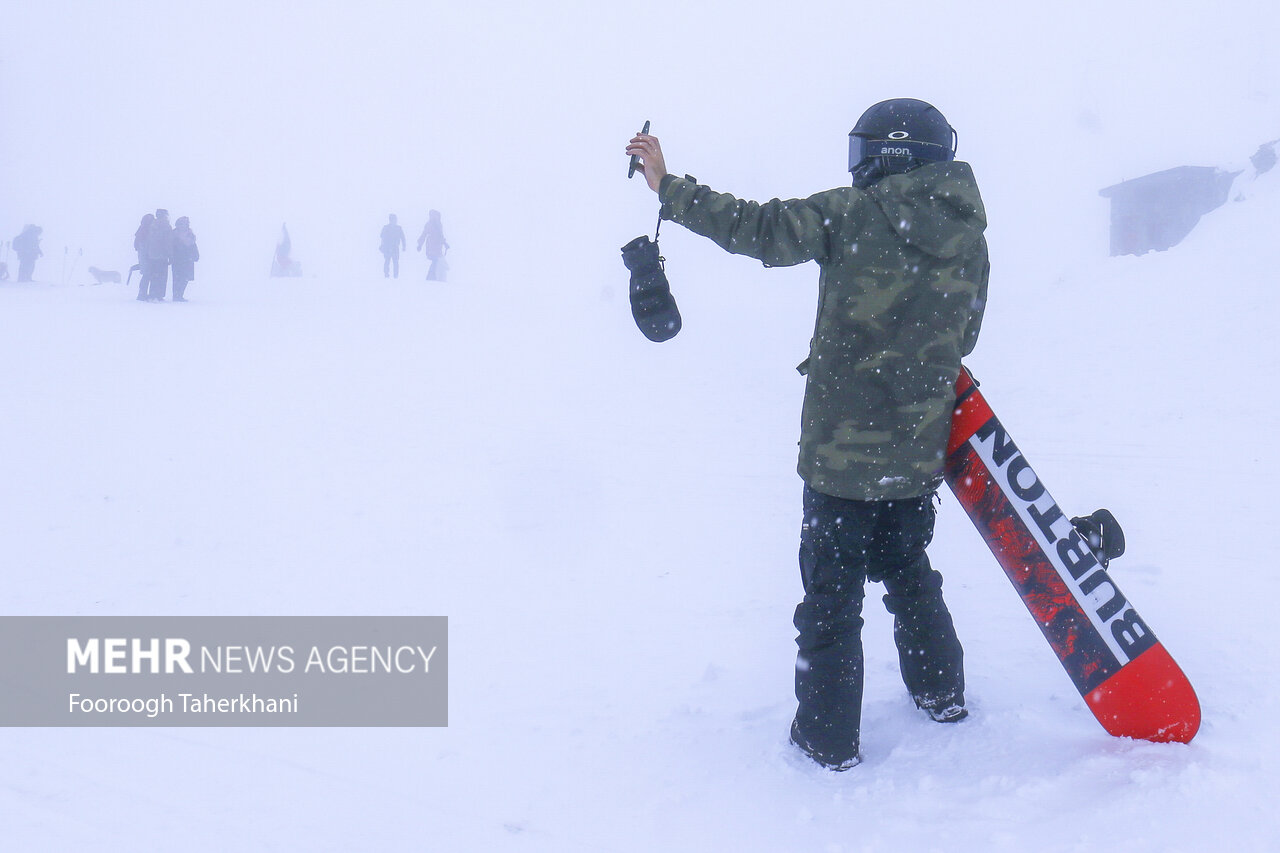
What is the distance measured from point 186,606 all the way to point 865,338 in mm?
3437

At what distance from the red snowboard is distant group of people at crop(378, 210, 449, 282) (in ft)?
65.1

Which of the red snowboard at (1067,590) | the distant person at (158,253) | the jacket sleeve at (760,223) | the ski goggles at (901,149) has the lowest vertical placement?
the red snowboard at (1067,590)

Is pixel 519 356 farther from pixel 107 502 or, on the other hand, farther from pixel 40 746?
pixel 40 746

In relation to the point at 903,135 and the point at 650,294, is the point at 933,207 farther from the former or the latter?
the point at 650,294

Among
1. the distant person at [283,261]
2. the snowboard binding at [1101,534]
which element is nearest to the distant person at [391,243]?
the distant person at [283,261]

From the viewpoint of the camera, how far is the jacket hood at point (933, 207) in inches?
86.4

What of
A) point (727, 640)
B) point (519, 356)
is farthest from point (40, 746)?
point (519, 356)

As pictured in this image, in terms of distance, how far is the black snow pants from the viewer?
238cm

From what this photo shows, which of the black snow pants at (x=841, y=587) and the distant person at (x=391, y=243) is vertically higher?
the distant person at (x=391, y=243)

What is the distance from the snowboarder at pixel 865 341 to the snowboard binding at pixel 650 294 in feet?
0.54

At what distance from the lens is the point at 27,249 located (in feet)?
64.6

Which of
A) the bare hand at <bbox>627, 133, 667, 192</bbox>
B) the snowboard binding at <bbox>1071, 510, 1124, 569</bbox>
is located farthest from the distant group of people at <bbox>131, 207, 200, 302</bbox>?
the snowboard binding at <bbox>1071, 510, 1124, 569</bbox>

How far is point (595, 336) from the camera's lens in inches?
514

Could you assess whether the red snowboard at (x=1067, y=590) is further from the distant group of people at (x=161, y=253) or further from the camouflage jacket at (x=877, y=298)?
the distant group of people at (x=161, y=253)
